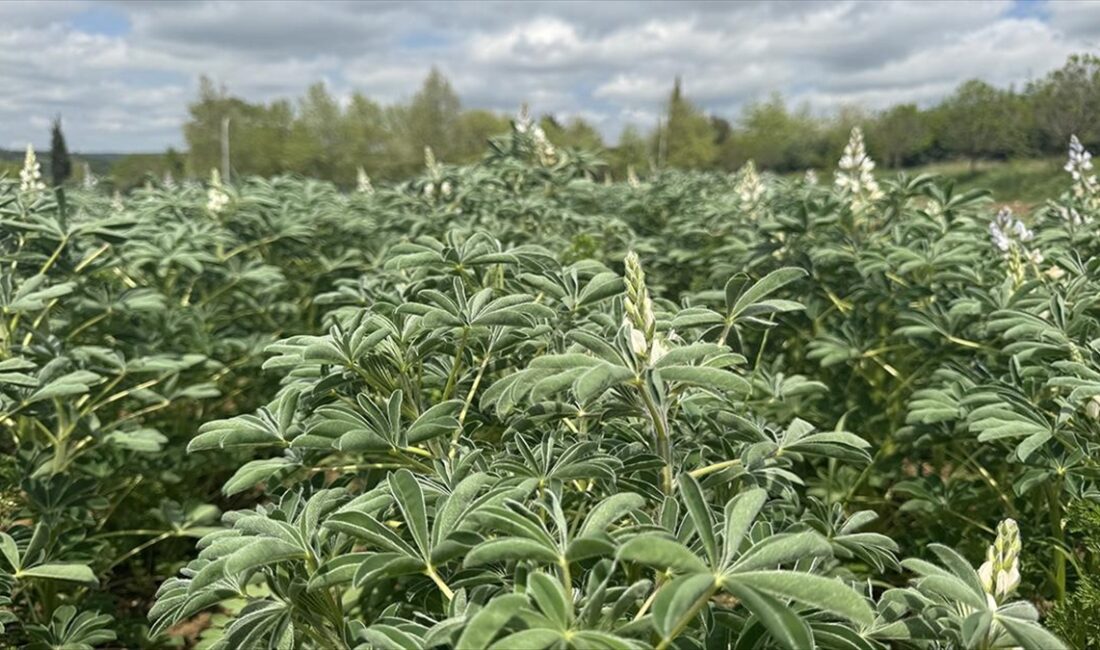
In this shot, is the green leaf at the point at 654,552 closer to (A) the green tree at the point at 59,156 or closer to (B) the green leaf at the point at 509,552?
(B) the green leaf at the point at 509,552

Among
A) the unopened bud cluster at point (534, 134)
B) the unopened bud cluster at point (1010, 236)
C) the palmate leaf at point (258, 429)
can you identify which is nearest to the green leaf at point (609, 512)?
the palmate leaf at point (258, 429)

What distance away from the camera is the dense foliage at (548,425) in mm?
1077

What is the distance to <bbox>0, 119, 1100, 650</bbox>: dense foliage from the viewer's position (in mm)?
1077

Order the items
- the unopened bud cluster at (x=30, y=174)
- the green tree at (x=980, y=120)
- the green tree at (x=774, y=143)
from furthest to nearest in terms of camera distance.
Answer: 1. the green tree at (x=774, y=143)
2. the green tree at (x=980, y=120)
3. the unopened bud cluster at (x=30, y=174)

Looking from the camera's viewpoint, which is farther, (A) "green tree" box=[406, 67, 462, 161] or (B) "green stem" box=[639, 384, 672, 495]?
(A) "green tree" box=[406, 67, 462, 161]

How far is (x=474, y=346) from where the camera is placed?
187 cm

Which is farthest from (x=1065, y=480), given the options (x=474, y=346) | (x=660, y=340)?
(x=474, y=346)

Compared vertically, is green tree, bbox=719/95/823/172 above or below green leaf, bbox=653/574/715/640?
above

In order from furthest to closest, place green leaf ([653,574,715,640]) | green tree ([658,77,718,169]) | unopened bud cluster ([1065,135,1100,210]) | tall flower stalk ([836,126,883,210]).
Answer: green tree ([658,77,718,169]) < tall flower stalk ([836,126,883,210]) < unopened bud cluster ([1065,135,1100,210]) < green leaf ([653,574,715,640])

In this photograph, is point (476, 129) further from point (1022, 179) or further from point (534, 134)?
point (534, 134)

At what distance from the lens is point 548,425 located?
163cm

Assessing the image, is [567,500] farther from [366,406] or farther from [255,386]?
[255,386]

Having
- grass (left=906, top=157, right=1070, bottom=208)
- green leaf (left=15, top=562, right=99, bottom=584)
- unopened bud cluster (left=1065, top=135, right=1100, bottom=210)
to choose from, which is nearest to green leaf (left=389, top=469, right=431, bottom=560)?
green leaf (left=15, top=562, right=99, bottom=584)

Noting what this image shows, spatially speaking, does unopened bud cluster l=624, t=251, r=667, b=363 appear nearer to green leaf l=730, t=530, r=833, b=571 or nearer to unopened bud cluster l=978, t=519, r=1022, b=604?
green leaf l=730, t=530, r=833, b=571
